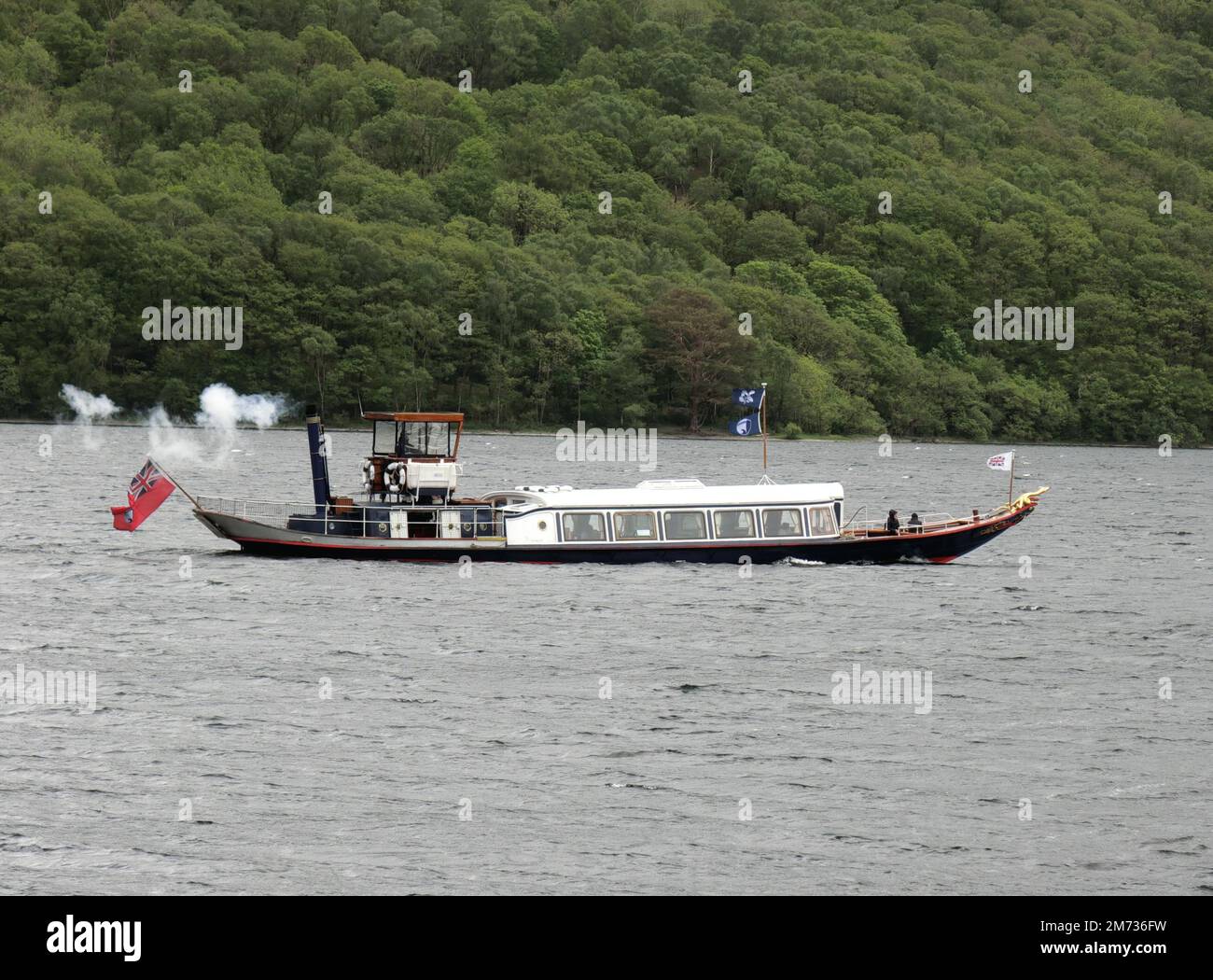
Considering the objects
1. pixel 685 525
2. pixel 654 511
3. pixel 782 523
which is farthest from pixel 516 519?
pixel 782 523

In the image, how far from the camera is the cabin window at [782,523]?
302 ft

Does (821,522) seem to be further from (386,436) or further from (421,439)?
(386,436)

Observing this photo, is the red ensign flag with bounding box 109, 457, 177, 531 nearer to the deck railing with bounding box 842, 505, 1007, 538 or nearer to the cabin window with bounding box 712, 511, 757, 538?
the cabin window with bounding box 712, 511, 757, 538

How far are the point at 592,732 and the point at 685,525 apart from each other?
1514 inches

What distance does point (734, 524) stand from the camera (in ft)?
301

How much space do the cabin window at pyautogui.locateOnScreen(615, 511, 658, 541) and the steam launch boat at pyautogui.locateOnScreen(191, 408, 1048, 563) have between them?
1.8 inches

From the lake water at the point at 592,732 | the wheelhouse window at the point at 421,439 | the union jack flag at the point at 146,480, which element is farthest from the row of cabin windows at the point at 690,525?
the union jack flag at the point at 146,480

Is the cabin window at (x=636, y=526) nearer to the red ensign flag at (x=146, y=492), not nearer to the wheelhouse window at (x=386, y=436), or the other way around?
the wheelhouse window at (x=386, y=436)

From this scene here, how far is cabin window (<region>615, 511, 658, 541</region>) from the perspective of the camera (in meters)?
90.5

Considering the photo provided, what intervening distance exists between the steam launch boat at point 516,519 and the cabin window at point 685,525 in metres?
0.05

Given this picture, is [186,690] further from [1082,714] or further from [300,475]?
[300,475]

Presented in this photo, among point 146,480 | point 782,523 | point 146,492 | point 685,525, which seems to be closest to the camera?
point 146,492
